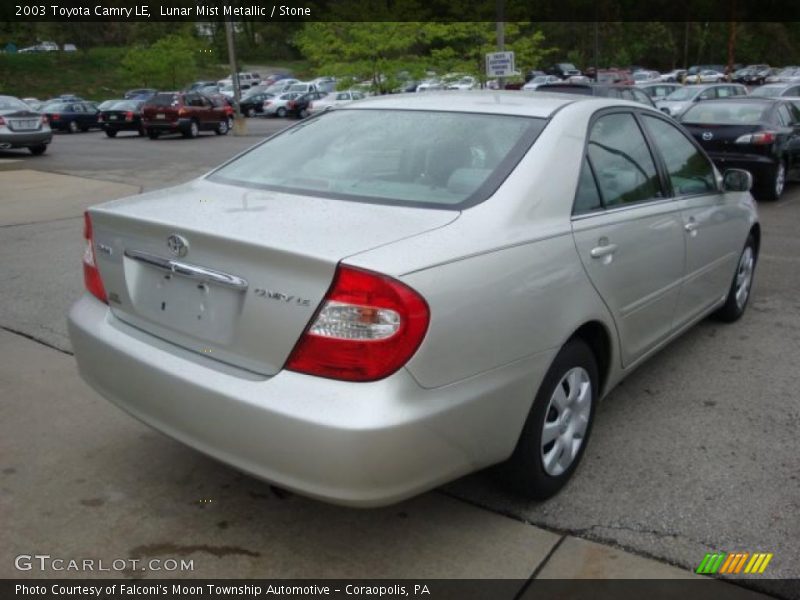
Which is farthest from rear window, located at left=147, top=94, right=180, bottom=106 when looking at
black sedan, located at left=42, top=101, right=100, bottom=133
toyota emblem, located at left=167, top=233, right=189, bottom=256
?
toyota emblem, located at left=167, top=233, right=189, bottom=256

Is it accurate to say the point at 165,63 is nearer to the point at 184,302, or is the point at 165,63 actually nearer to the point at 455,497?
the point at 184,302

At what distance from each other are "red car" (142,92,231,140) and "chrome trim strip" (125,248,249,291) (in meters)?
25.9

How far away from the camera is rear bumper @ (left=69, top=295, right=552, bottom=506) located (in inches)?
90.2

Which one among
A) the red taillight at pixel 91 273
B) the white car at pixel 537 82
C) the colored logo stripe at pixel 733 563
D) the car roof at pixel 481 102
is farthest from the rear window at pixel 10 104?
the colored logo stripe at pixel 733 563

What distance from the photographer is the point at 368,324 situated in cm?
231

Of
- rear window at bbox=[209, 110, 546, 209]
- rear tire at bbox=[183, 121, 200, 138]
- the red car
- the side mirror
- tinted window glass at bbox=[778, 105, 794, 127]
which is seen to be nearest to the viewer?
rear window at bbox=[209, 110, 546, 209]

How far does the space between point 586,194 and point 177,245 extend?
1.66m

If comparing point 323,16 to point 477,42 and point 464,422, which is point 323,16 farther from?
point 464,422

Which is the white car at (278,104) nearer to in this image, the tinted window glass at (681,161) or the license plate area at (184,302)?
the tinted window glass at (681,161)

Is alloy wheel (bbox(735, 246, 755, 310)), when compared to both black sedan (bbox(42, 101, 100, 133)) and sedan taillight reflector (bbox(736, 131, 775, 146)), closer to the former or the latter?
sedan taillight reflector (bbox(736, 131, 775, 146))

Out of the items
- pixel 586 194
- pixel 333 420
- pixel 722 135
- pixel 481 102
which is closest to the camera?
pixel 333 420

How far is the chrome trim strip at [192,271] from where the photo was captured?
8.18 ft

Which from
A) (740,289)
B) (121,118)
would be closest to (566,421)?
(740,289)

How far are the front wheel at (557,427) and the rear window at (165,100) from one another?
86.1 feet
